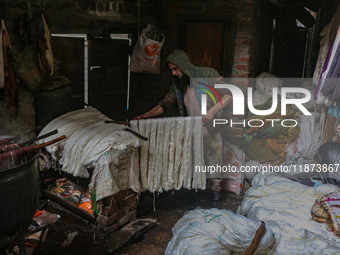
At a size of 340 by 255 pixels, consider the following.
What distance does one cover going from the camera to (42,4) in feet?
13.4

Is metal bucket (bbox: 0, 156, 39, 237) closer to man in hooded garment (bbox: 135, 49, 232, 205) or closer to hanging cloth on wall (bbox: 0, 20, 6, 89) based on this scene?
hanging cloth on wall (bbox: 0, 20, 6, 89)

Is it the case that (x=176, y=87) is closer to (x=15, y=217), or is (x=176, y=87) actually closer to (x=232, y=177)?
(x=232, y=177)

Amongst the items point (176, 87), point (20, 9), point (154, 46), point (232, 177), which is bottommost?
point (232, 177)

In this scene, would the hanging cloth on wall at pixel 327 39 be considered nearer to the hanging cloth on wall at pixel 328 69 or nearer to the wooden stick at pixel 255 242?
the hanging cloth on wall at pixel 328 69

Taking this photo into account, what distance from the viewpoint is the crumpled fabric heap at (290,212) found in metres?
3.10

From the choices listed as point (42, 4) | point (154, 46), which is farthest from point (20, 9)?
point (154, 46)

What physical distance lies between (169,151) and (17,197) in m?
1.80

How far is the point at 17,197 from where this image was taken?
2.73m

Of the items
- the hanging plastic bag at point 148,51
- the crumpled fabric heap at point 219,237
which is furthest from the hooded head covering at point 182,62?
the crumpled fabric heap at point 219,237

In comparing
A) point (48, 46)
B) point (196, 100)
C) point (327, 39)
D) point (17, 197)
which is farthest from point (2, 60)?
point (327, 39)

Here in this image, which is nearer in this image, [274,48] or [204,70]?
[204,70]

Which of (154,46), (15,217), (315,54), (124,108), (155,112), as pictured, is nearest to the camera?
(15,217)

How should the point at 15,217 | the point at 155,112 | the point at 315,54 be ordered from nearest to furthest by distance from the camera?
the point at 15,217 → the point at 155,112 → the point at 315,54

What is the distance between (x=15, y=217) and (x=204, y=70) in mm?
2897
